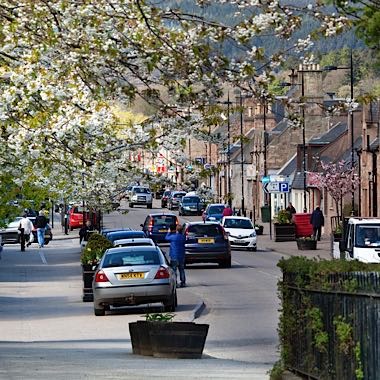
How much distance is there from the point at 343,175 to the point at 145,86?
5623 centimetres

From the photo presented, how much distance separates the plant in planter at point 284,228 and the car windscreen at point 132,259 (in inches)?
1494

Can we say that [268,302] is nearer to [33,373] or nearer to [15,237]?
[33,373]

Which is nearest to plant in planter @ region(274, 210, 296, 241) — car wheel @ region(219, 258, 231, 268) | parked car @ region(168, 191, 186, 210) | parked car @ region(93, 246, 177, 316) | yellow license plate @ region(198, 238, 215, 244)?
car wheel @ region(219, 258, 231, 268)

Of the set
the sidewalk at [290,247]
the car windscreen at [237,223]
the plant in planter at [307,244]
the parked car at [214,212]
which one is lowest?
the sidewalk at [290,247]

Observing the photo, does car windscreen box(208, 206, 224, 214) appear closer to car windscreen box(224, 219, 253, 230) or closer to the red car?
the red car

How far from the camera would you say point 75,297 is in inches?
1345

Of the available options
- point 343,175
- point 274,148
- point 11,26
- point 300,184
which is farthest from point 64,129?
point 274,148

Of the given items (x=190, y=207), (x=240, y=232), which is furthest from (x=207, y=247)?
(x=190, y=207)

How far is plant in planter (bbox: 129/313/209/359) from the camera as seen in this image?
18.8 m

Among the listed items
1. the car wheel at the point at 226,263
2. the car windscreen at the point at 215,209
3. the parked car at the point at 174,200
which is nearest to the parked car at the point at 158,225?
the car wheel at the point at 226,263

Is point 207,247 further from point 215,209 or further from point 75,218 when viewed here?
point 75,218

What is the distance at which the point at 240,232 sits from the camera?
2248 inches

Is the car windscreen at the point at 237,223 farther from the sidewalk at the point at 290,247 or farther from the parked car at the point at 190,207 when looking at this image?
the parked car at the point at 190,207

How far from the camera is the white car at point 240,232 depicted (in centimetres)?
5691
